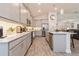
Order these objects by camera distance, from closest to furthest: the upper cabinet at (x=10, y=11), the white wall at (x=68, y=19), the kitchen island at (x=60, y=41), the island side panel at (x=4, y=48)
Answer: the island side panel at (x=4, y=48) < the upper cabinet at (x=10, y=11) < the kitchen island at (x=60, y=41) < the white wall at (x=68, y=19)

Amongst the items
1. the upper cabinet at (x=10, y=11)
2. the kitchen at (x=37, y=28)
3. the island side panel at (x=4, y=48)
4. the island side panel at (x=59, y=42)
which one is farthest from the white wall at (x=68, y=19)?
the island side panel at (x=4, y=48)

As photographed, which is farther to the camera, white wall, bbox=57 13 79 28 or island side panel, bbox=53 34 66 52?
white wall, bbox=57 13 79 28

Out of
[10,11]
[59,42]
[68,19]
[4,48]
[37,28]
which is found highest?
[68,19]

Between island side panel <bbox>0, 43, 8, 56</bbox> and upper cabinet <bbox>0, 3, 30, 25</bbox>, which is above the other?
upper cabinet <bbox>0, 3, 30, 25</bbox>

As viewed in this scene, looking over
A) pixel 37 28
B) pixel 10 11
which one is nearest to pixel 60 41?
pixel 10 11

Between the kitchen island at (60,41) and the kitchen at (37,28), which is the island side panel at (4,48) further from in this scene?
the kitchen island at (60,41)

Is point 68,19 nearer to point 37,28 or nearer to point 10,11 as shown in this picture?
point 37,28

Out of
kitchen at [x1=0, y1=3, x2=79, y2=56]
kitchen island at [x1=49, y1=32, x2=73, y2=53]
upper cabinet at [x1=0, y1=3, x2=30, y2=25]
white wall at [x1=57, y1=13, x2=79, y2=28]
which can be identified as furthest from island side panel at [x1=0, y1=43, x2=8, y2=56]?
white wall at [x1=57, y1=13, x2=79, y2=28]

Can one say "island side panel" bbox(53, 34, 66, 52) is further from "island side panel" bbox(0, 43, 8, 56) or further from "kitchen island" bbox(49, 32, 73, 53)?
"island side panel" bbox(0, 43, 8, 56)

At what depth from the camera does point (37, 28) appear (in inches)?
704

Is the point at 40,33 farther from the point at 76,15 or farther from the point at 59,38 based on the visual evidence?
the point at 59,38

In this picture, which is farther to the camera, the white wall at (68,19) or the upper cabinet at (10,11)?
the white wall at (68,19)

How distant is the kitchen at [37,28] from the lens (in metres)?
3.93

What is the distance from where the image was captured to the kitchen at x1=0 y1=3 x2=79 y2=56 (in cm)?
393
